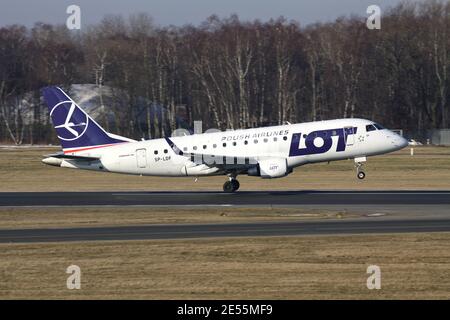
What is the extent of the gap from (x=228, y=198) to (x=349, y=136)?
23.4 feet

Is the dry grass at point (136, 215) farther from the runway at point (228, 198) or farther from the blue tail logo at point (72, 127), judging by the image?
the blue tail logo at point (72, 127)

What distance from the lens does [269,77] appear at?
119 meters

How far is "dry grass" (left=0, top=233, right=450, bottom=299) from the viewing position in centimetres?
2242

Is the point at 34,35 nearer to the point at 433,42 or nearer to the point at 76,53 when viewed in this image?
the point at 76,53

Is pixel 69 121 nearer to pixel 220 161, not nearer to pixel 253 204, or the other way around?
pixel 220 161

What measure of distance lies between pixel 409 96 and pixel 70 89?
43.8m

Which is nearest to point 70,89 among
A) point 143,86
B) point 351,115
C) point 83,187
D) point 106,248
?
point 143,86

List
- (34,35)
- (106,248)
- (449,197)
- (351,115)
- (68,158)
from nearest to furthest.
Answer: (106,248) → (449,197) → (68,158) → (351,115) → (34,35)

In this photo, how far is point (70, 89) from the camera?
125 m

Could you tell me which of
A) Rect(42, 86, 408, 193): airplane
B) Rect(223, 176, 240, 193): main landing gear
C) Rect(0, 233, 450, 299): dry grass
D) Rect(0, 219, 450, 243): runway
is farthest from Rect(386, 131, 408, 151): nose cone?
Rect(0, 233, 450, 299): dry grass

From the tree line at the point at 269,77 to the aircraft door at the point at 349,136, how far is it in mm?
60685

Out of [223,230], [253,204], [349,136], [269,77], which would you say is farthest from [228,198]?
[269,77]

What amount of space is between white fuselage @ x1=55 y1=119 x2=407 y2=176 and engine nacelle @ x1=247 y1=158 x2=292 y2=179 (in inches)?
17.1

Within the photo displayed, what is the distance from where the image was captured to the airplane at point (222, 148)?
47.9 metres
